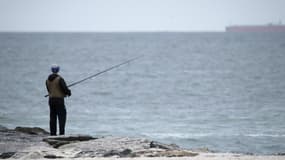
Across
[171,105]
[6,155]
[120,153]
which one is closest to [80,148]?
[120,153]

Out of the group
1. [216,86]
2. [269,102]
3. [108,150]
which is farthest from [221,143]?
[216,86]

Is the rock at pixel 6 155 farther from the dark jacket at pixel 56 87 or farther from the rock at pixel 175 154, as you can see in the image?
the dark jacket at pixel 56 87

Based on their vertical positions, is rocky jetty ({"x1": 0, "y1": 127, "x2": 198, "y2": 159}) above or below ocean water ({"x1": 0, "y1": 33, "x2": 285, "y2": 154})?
below

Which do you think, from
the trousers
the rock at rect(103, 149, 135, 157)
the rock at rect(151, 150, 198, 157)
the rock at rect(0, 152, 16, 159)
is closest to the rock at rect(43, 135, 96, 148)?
the trousers

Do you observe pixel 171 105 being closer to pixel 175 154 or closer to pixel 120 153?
pixel 120 153

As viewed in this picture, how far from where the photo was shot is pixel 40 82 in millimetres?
42906

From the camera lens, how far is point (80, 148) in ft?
34.2

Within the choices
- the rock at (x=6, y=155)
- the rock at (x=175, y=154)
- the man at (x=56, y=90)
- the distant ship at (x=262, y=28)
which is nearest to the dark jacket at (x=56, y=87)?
the man at (x=56, y=90)

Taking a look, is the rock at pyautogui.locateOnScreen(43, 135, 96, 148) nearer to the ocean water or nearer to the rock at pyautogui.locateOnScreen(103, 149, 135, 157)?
the rock at pyautogui.locateOnScreen(103, 149, 135, 157)

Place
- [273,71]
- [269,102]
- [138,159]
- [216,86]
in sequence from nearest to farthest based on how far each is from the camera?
[138,159] → [269,102] → [216,86] → [273,71]

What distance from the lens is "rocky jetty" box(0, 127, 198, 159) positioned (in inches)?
394

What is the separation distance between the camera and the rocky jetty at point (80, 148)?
10.0 metres

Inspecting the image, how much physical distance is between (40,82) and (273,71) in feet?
60.4

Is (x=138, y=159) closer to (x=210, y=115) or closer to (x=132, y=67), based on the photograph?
(x=210, y=115)
